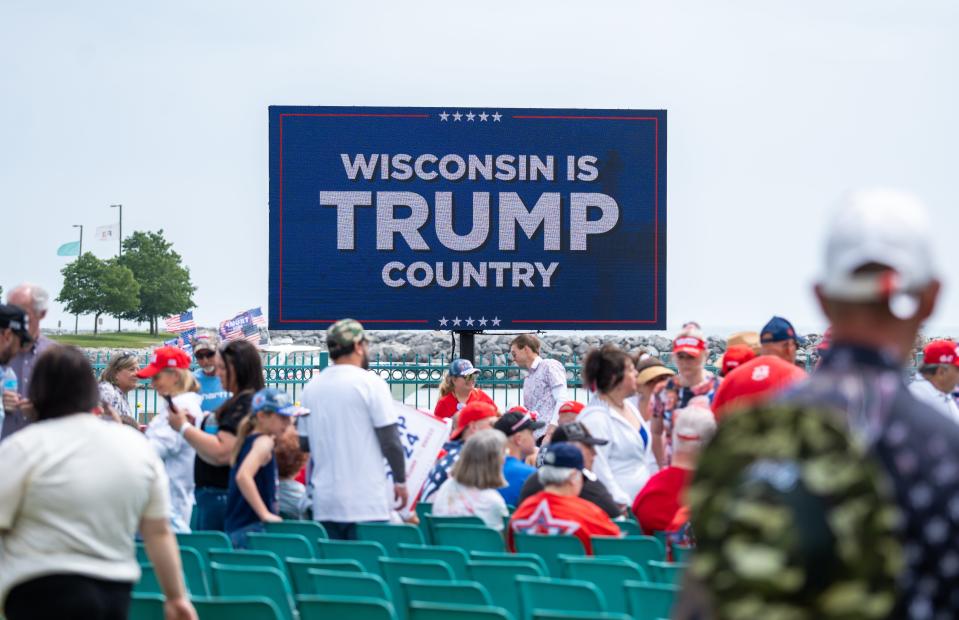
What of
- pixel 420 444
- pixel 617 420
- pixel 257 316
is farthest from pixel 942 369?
pixel 257 316

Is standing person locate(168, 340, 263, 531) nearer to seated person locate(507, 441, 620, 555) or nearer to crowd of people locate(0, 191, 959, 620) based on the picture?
crowd of people locate(0, 191, 959, 620)

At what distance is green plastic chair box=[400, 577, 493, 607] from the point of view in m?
3.94

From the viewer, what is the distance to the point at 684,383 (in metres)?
7.05

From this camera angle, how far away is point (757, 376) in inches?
226

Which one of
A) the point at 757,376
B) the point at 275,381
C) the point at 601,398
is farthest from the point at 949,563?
the point at 275,381

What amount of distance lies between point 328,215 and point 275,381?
2624 millimetres

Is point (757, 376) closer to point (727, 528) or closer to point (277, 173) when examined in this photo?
point (727, 528)

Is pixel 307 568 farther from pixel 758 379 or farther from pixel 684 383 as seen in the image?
pixel 684 383

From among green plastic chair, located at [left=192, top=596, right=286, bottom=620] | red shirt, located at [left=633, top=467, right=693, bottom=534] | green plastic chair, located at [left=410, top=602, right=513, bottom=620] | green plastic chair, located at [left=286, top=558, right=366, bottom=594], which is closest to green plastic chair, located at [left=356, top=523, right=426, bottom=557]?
red shirt, located at [left=633, top=467, right=693, bottom=534]

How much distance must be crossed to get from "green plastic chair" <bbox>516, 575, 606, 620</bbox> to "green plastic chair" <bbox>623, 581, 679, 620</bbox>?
0.31 feet

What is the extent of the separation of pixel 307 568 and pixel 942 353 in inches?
178

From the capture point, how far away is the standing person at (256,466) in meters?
5.85

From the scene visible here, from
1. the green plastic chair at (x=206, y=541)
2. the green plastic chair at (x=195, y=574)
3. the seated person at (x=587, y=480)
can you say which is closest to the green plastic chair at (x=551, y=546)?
Result: the seated person at (x=587, y=480)

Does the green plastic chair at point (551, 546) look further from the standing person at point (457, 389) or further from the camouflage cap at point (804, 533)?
the standing person at point (457, 389)
